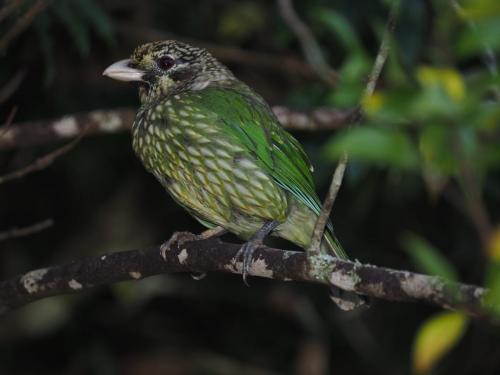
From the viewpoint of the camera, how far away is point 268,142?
12.5 ft

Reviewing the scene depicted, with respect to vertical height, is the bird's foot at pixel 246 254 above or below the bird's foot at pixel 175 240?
above

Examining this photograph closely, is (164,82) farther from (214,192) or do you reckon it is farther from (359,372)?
(359,372)

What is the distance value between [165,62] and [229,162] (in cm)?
70

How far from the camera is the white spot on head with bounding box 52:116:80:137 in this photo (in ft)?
13.5

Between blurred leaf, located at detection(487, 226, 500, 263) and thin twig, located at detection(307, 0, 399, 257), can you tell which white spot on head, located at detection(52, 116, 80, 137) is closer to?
thin twig, located at detection(307, 0, 399, 257)

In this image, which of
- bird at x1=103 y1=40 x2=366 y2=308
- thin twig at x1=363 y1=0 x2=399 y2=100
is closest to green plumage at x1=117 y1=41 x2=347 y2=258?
bird at x1=103 y1=40 x2=366 y2=308

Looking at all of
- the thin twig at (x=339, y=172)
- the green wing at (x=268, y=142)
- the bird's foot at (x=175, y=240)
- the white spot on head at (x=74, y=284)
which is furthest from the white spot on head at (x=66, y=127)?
the thin twig at (x=339, y=172)

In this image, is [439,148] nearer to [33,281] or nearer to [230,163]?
[33,281]

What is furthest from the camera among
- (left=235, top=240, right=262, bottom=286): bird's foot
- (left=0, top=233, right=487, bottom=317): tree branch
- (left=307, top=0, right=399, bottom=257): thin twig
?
(left=235, top=240, right=262, bottom=286): bird's foot

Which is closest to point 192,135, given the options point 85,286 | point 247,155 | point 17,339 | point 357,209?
point 247,155

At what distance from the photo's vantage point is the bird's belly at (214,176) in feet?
11.9

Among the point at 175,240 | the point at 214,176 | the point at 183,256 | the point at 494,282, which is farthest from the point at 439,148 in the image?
the point at 214,176

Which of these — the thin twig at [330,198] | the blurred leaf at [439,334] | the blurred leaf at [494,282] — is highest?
the blurred leaf at [494,282]

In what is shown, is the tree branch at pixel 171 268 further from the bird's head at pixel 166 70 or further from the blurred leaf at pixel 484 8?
the blurred leaf at pixel 484 8
